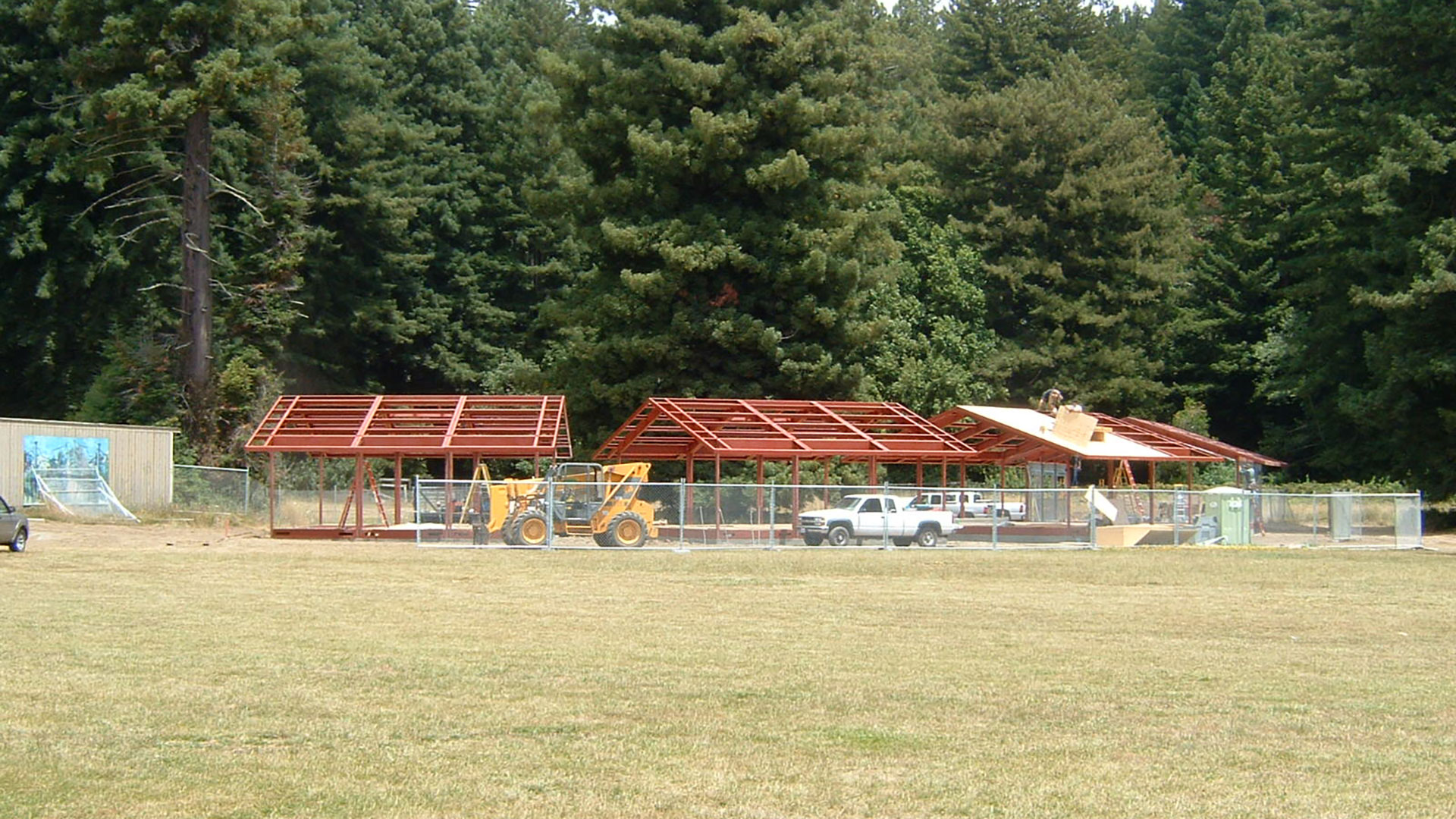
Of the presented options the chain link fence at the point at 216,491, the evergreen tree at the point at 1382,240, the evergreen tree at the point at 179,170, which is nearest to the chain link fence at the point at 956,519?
the chain link fence at the point at 216,491

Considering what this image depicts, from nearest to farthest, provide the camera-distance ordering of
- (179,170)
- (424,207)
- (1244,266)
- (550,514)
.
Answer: (550,514)
(179,170)
(424,207)
(1244,266)

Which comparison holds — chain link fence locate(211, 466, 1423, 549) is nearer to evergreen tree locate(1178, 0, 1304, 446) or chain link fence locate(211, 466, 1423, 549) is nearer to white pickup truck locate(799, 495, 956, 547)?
white pickup truck locate(799, 495, 956, 547)

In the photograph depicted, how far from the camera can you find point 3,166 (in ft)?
188

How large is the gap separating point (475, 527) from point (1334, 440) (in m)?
41.0

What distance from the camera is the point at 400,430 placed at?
4253 centimetres

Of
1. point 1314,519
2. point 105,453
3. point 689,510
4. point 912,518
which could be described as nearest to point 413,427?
point 689,510

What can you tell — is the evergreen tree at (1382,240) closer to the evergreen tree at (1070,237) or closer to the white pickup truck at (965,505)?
the evergreen tree at (1070,237)

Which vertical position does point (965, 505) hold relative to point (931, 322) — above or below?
below

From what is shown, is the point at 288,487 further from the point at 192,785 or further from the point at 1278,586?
the point at 192,785

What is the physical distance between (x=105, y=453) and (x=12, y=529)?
553 inches

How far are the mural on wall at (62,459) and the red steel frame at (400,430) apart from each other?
16.2ft

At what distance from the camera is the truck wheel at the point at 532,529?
119ft

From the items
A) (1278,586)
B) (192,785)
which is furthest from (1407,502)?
(192,785)

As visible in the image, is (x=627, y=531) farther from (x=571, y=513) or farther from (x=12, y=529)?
(x=12, y=529)
